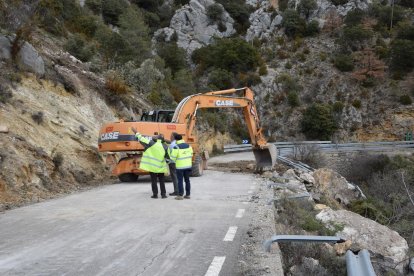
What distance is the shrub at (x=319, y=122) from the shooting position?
139 feet

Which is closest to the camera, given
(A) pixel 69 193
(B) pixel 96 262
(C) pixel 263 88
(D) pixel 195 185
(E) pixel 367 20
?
(B) pixel 96 262

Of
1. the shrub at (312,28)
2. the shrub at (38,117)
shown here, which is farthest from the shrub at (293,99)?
the shrub at (38,117)

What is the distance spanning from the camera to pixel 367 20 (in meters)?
51.5

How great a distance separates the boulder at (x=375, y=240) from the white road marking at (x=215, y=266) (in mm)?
2757

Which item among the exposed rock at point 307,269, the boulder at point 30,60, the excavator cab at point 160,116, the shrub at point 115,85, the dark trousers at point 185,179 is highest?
the boulder at point 30,60

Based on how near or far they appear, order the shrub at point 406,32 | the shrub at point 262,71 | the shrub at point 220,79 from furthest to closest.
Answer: the shrub at point 262,71, the shrub at point 406,32, the shrub at point 220,79

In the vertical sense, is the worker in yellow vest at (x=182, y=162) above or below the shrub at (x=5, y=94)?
below

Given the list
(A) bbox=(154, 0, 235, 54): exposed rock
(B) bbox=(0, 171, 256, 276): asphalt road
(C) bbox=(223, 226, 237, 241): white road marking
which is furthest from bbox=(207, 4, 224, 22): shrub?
(C) bbox=(223, 226, 237, 241): white road marking

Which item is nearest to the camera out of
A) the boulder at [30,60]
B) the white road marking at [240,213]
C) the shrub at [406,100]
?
the white road marking at [240,213]

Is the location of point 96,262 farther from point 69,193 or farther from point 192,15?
point 192,15

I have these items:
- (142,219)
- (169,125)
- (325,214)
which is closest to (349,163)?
(169,125)

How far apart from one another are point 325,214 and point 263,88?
38.9m

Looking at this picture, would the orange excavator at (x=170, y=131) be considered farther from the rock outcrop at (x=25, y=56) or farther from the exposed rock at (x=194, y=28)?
the exposed rock at (x=194, y=28)

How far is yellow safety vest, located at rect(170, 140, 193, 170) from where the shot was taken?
1142cm
